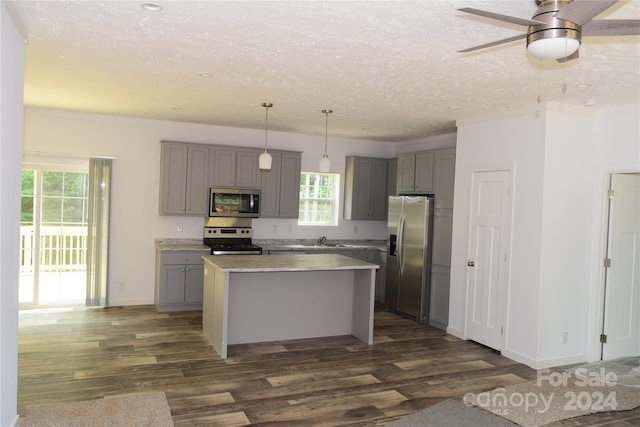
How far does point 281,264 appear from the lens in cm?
524

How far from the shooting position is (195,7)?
2.74m

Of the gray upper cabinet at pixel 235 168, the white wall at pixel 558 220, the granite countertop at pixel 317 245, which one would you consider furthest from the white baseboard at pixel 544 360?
the gray upper cabinet at pixel 235 168

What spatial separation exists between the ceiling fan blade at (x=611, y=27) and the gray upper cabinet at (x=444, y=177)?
419 centimetres

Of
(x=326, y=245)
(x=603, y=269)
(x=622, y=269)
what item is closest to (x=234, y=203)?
(x=326, y=245)

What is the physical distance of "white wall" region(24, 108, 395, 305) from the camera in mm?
6602

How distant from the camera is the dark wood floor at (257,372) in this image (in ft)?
12.5

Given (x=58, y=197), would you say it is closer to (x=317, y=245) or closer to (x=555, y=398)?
(x=317, y=245)

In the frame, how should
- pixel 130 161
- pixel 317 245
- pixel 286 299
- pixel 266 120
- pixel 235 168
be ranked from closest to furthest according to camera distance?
pixel 286 299 → pixel 266 120 → pixel 130 161 → pixel 235 168 → pixel 317 245

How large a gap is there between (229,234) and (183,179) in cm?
106

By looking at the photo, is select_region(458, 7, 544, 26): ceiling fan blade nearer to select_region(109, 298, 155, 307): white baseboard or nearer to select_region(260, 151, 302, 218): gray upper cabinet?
select_region(260, 151, 302, 218): gray upper cabinet

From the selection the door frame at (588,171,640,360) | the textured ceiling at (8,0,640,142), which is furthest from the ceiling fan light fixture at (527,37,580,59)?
the door frame at (588,171,640,360)

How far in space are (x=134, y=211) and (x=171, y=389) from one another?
3.51 m

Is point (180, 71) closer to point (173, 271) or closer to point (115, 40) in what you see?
point (115, 40)

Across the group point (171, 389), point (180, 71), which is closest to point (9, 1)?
point (180, 71)
